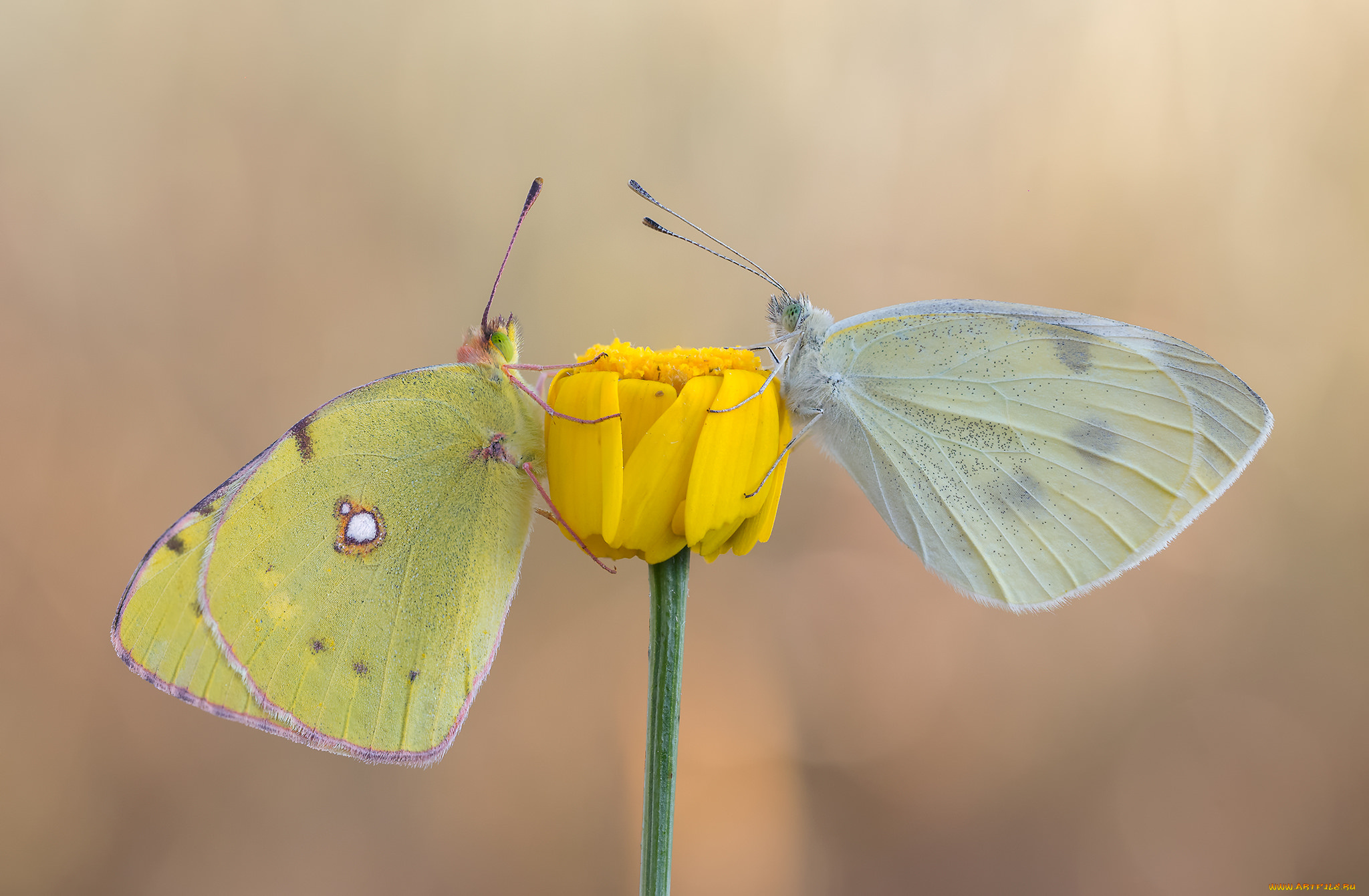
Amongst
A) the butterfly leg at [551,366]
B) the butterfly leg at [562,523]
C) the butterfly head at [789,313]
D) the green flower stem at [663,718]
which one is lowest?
the green flower stem at [663,718]

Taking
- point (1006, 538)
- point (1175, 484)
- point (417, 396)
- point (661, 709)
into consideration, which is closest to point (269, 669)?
point (417, 396)

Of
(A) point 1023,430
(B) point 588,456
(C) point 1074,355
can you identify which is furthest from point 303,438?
(C) point 1074,355

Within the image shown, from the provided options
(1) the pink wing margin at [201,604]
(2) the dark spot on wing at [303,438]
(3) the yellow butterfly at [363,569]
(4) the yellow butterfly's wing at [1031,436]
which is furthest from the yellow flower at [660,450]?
(1) the pink wing margin at [201,604]

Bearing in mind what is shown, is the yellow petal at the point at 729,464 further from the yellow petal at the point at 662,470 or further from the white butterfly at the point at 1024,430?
the white butterfly at the point at 1024,430

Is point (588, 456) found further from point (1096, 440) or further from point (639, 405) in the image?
point (1096, 440)

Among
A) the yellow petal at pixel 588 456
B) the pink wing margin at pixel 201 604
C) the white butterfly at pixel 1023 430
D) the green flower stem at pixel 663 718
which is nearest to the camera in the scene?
the green flower stem at pixel 663 718

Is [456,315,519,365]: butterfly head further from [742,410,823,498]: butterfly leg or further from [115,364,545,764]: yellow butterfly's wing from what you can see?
[742,410,823,498]: butterfly leg

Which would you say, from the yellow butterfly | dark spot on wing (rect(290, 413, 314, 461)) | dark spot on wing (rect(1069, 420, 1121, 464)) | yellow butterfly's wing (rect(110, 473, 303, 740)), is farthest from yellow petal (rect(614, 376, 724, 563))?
dark spot on wing (rect(1069, 420, 1121, 464))
